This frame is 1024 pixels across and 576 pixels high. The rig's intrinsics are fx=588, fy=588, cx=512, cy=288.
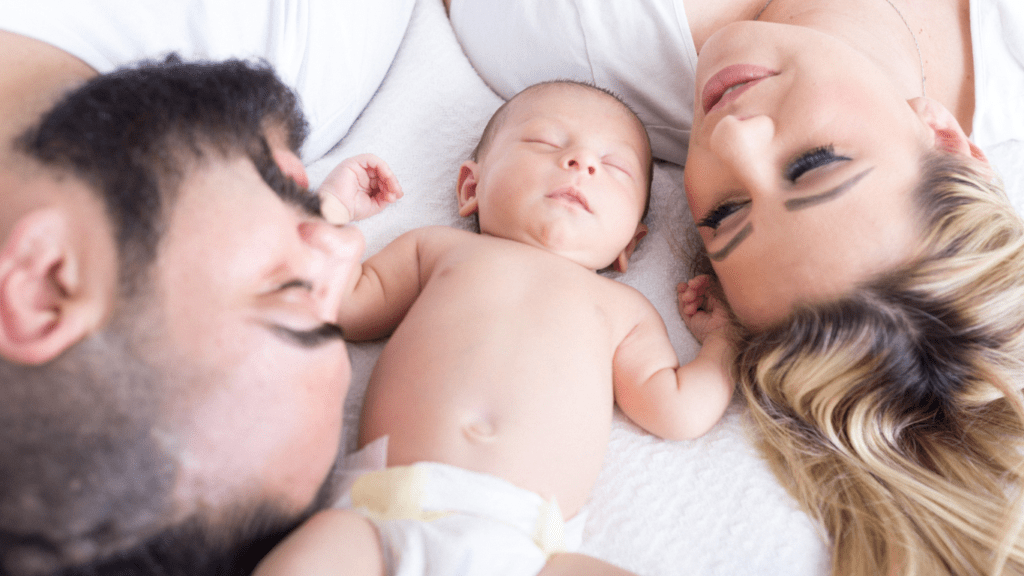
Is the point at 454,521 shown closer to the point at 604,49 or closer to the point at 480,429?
the point at 480,429

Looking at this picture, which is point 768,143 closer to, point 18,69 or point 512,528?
point 512,528

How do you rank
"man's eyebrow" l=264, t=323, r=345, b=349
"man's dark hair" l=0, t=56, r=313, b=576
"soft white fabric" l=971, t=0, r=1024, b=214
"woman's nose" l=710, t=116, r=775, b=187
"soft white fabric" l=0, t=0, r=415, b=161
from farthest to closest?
1. "soft white fabric" l=971, t=0, r=1024, b=214
2. "woman's nose" l=710, t=116, r=775, b=187
3. "soft white fabric" l=0, t=0, r=415, b=161
4. "man's eyebrow" l=264, t=323, r=345, b=349
5. "man's dark hair" l=0, t=56, r=313, b=576

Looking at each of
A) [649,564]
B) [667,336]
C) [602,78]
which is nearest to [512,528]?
[649,564]

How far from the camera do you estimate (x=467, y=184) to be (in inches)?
50.9

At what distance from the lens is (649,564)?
90 cm

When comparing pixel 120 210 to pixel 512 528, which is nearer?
pixel 120 210

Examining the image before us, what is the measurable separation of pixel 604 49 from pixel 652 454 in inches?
36.6

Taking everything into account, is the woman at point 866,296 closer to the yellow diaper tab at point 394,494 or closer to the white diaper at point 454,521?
the white diaper at point 454,521

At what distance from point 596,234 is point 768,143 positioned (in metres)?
0.34

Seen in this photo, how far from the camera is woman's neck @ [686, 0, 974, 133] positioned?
4.18ft

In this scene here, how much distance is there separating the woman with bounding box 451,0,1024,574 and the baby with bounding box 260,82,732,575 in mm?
155

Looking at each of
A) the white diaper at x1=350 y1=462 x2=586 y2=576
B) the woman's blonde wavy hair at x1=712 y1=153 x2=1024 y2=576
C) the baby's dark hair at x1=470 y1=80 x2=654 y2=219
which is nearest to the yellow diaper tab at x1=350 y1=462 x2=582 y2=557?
the white diaper at x1=350 y1=462 x2=586 y2=576

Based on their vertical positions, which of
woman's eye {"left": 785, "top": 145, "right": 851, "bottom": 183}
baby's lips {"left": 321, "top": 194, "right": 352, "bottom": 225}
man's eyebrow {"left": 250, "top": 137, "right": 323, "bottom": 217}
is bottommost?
woman's eye {"left": 785, "top": 145, "right": 851, "bottom": 183}

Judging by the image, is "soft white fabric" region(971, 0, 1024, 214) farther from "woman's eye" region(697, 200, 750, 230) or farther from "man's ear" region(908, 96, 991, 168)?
"woman's eye" region(697, 200, 750, 230)
